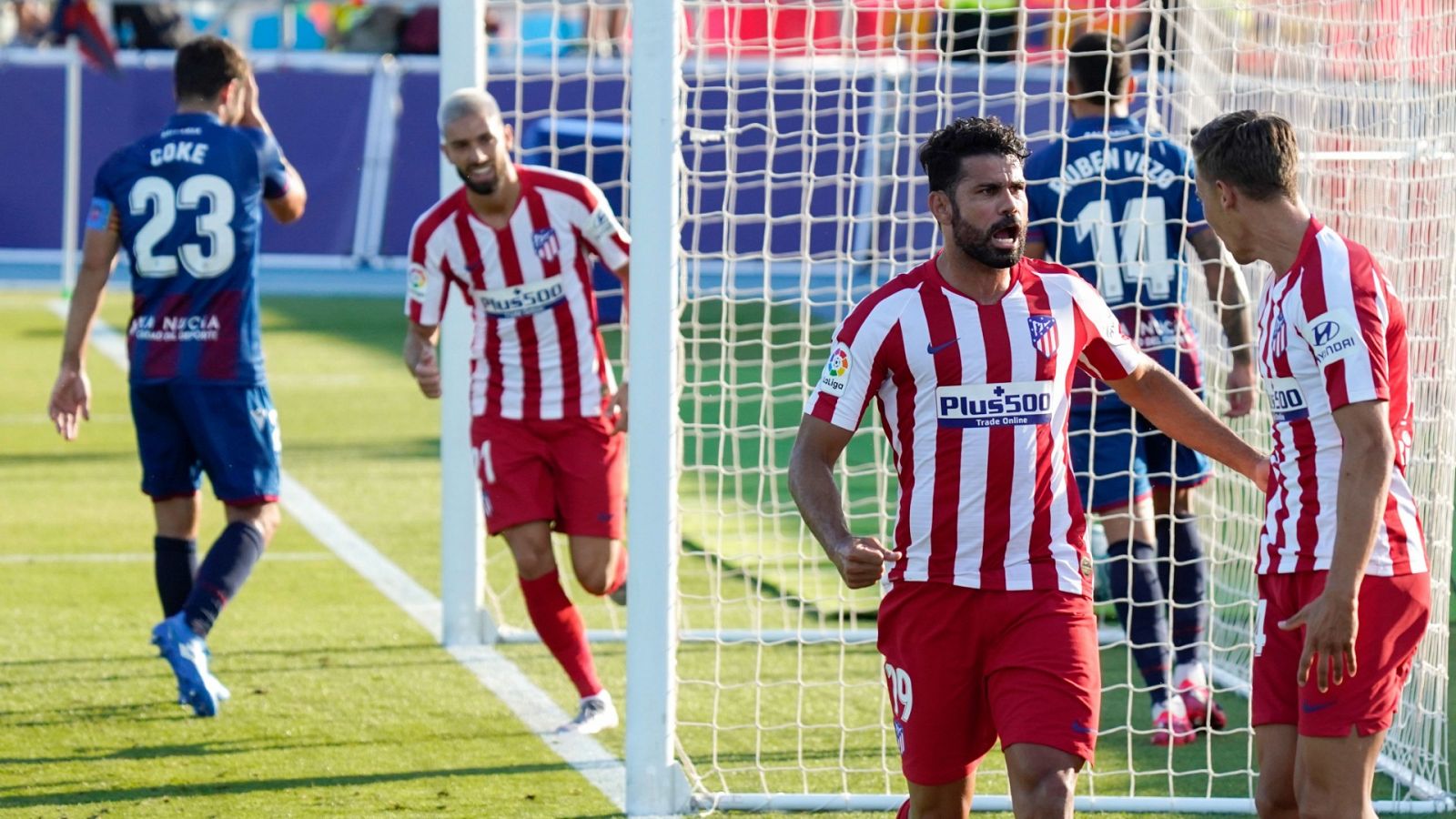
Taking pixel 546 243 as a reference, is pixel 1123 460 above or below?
below

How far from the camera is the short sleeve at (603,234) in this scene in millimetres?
6242

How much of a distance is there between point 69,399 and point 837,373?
11.3 ft

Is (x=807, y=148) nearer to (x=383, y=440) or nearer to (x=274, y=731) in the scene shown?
(x=274, y=731)

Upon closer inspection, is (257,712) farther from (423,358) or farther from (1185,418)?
(1185,418)

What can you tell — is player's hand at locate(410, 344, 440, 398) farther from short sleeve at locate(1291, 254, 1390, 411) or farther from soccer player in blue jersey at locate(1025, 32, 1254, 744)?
short sleeve at locate(1291, 254, 1390, 411)

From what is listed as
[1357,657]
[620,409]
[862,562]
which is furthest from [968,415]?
[620,409]

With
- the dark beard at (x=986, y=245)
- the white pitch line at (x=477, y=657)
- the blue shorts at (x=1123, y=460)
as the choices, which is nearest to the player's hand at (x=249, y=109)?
the white pitch line at (x=477, y=657)

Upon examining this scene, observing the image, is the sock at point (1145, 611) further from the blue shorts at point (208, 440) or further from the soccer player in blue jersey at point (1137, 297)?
the blue shorts at point (208, 440)

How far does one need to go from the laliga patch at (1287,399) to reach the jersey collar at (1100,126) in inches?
90.6

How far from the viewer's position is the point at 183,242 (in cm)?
645

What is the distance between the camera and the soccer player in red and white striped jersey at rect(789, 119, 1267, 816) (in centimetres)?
393

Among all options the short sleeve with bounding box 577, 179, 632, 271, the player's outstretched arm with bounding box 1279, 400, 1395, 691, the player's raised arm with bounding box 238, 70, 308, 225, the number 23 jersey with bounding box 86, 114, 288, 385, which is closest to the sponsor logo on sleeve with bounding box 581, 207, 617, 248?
the short sleeve with bounding box 577, 179, 632, 271

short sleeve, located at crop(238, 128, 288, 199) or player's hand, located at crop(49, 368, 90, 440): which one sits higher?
short sleeve, located at crop(238, 128, 288, 199)

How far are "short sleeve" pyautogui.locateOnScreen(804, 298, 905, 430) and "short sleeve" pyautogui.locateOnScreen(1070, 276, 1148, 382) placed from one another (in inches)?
17.0
